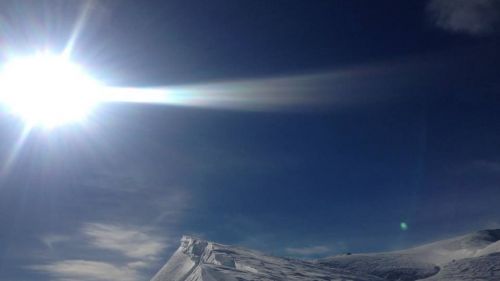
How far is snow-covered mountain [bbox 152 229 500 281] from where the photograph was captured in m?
46.5

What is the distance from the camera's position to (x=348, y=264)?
75.1 m

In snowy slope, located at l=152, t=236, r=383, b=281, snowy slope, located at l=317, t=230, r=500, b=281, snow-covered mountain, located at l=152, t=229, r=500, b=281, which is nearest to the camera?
snowy slope, located at l=152, t=236, r=383, b=281

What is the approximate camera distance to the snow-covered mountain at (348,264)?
46469 millimetres

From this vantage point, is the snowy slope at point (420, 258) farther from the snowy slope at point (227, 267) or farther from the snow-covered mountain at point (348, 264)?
the snowy slope at point (227, 267)

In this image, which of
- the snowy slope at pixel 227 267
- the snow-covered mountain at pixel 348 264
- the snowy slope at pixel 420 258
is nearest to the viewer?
the snowy slope at pixel 227 267

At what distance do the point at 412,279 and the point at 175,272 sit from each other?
1419 inches

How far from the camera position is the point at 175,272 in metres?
59.1

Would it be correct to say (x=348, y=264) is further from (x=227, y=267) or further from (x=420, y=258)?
(x=227, y=267)

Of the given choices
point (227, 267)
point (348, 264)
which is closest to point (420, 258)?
point (348, 264)

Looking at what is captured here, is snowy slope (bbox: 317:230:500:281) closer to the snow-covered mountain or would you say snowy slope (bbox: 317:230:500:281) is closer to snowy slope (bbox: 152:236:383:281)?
the snow-covered mountain

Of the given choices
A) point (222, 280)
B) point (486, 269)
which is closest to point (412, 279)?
point (486, 269)

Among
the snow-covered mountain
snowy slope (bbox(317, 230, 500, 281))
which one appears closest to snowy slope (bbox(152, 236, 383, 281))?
the snow-covered mountain

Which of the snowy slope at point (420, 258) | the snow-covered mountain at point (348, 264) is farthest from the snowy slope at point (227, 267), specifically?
the snowy slope at point (420, 258)

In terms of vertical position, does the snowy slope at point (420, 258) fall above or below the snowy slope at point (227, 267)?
above
